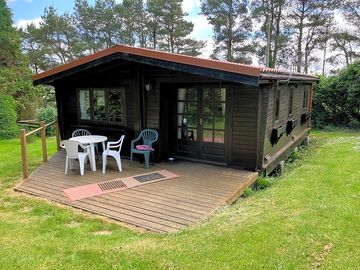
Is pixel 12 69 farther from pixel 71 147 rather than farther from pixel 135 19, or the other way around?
pixel 71 147

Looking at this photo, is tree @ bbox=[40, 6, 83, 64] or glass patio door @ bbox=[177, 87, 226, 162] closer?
glass patio door @ bbox=[177, 87, 226, 162]

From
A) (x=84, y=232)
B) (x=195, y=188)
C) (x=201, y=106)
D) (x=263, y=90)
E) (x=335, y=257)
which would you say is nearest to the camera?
(x=335, y=257)

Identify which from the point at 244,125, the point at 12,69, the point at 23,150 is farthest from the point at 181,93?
the point at 12,69

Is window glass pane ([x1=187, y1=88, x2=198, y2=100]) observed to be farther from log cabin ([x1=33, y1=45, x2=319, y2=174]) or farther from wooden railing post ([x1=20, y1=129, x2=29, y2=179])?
wooden railing post ([x1=20, y1=129, x2=29, y2=179])

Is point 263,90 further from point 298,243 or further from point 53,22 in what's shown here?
point 53,22

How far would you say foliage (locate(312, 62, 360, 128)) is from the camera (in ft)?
41.4

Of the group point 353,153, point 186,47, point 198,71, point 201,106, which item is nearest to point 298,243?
point 198,71

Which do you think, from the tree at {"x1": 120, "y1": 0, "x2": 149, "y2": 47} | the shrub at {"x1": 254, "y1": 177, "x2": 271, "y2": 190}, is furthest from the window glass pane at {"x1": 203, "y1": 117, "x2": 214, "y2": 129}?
the tree at {"x1": 120, "y1": 0, "x2": 149, "y2": 47}

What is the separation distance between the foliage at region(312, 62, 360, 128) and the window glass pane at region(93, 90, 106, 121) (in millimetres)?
10215

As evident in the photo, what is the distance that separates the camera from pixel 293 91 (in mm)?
8008

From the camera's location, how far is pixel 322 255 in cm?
277

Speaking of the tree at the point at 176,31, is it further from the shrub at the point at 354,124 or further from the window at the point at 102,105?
the window at the point at 102,105

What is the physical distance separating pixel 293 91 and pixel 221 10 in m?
13.7

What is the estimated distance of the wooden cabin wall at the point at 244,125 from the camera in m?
5.77
